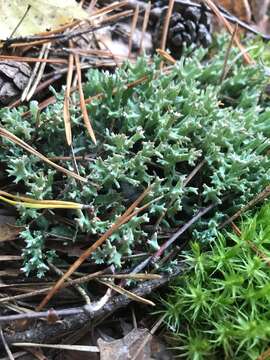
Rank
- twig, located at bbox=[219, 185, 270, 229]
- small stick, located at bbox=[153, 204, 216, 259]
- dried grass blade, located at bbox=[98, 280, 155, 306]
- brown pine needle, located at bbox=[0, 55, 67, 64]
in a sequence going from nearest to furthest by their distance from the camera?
dried grass blade, located at bbox=[98, 280, 155, 306]
small stick, located at bbox=[153, 204, 216, 259]
twig, located at bbox=[219, 185, 270, 229]
brown pine needle, located at bbox=[0, 55, 67, 64]

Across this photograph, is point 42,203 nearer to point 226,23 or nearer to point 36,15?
point 36,15

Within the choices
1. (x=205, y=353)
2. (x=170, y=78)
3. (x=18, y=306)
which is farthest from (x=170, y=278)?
(x=170, y=78)

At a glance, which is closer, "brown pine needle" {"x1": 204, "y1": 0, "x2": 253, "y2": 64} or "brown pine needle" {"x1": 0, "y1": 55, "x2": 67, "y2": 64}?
"brown pine needle" {"x1": 0, "y1": 55, "x2": 67, "y2": 64}

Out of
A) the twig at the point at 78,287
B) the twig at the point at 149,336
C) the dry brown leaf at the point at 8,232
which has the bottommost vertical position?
the twig at the point at 149,336

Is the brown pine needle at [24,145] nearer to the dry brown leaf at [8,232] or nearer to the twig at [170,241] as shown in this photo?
the dry brown leaf at [8,232]

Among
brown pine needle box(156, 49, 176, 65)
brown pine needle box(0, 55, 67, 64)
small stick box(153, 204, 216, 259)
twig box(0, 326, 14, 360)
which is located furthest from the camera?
brown pine needle box(156, 49, 176, 65)

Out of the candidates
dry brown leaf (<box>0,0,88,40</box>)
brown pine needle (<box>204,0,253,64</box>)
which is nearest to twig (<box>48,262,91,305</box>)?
dry brown leaf (<box>0,0,88,40</box>)

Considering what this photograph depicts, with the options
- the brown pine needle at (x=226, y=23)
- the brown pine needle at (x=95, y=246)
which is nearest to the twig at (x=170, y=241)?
the brown pine needle at (x=95, y=246)

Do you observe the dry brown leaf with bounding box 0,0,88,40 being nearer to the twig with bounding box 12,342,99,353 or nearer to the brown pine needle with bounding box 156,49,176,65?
the brown pine needle with bounding box 156,49,176,65

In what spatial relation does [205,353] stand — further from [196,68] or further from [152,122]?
[196,68]
